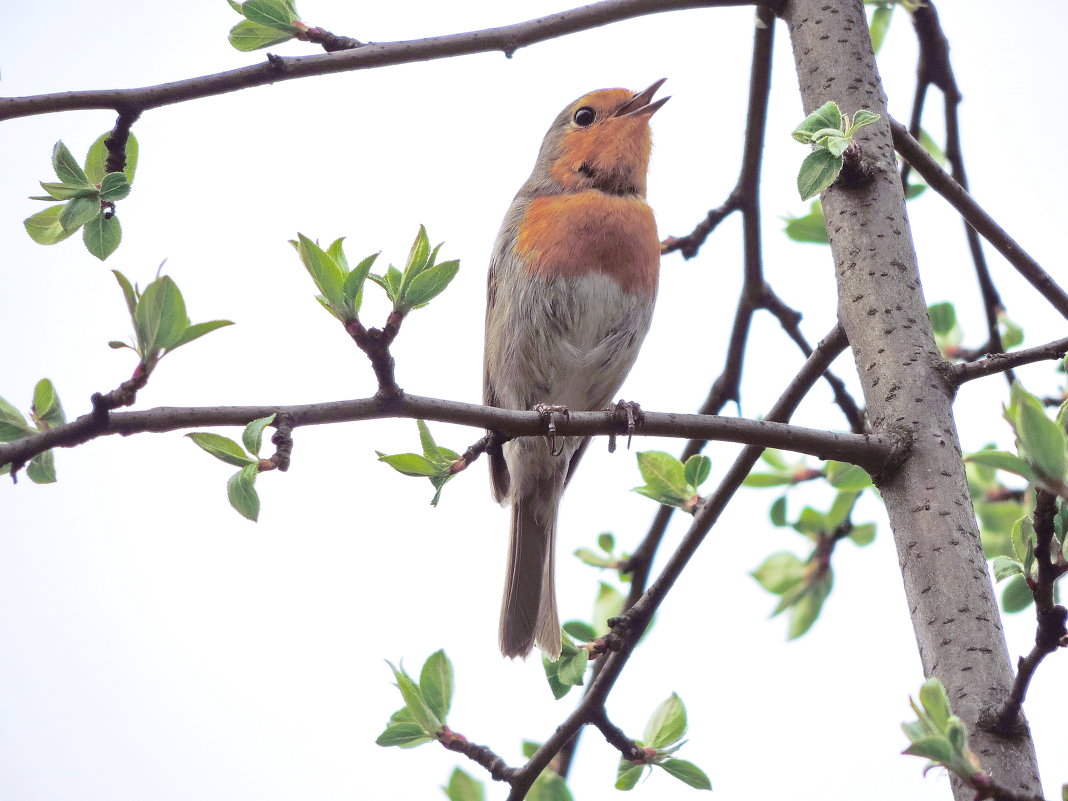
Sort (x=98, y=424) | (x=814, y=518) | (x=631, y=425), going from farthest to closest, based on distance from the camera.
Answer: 1. (x=814, y=518)
2. (x=631, y=425)
3. (x=98, y=424)

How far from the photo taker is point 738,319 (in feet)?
11.8

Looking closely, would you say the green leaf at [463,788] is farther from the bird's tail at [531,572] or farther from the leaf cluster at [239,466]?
the bird's tail at [531,572]

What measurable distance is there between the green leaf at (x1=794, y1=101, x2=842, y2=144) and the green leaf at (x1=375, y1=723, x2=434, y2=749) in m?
1.59

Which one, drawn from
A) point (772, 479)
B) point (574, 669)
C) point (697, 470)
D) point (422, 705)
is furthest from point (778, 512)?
point (422, 705)

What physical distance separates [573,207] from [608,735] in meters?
2.39

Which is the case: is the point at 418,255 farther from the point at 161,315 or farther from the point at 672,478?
the point at 672,478

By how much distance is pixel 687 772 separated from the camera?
2.52 meters

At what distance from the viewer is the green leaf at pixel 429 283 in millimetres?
2004

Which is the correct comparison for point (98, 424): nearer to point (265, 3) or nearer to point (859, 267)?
point (265, 3)

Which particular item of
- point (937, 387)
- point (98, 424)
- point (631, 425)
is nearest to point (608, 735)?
point (631, 425)

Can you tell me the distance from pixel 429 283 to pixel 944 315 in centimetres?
222

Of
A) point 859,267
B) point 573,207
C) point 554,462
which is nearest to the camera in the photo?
point 859,267

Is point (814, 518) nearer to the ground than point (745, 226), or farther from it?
nearer to the ground

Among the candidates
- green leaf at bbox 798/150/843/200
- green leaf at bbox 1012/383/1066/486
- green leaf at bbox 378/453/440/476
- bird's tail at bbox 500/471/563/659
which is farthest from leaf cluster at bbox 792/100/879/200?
bird's tail at bbox 500/471/563/659
